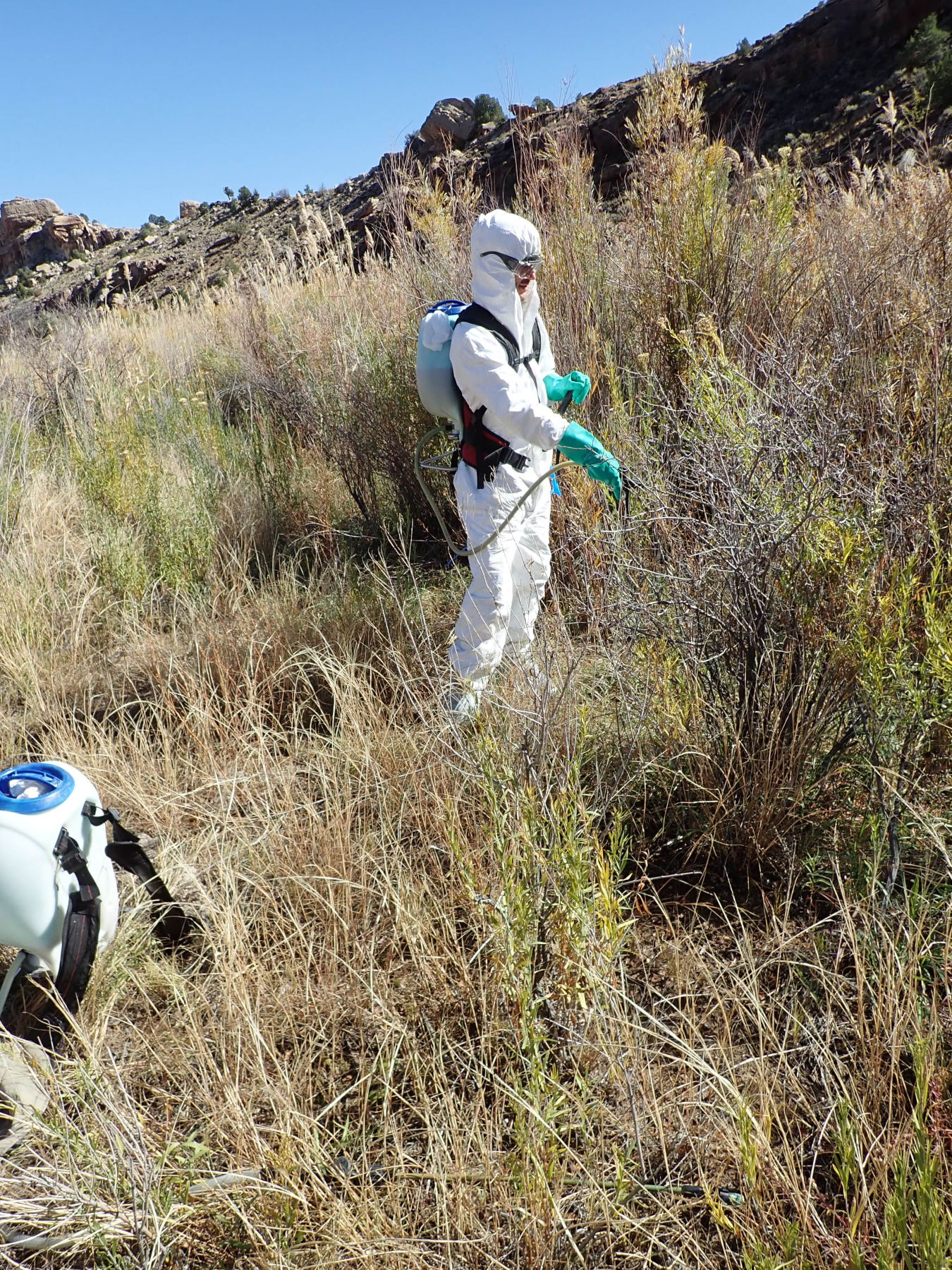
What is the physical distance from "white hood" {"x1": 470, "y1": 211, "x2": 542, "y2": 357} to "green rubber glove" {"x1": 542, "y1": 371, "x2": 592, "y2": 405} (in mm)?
272

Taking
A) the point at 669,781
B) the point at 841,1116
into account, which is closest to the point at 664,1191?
the point at 841,1116

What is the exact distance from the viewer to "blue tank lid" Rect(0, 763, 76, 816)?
1.87 meters

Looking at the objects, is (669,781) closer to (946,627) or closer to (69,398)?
(946,627)

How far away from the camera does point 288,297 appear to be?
21.4 ft

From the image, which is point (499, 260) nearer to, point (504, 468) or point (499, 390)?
point (499, 390)

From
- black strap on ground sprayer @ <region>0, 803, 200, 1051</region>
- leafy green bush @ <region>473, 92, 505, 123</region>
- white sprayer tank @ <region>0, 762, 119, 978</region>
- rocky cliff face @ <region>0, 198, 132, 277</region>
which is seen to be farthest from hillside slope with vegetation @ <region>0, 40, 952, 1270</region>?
rocky cliff face @ <region>0, 198, 132, 277</region>

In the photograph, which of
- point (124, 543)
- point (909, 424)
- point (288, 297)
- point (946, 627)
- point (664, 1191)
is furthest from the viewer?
point (288, 297)

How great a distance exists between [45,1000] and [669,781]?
5.71 ft

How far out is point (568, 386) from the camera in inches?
120

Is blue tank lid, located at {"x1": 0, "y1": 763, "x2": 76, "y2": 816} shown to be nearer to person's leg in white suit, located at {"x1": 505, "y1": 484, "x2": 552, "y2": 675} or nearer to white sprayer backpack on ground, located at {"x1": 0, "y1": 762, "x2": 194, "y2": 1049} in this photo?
white sprayer backpack on ground, located at {"x1": 0, "y1": 762, "x2": 194, "y2": 1049}

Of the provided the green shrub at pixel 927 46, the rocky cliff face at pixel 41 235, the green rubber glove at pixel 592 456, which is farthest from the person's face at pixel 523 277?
the rocky cliff face at pixel 41 235

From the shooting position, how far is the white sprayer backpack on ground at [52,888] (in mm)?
1812

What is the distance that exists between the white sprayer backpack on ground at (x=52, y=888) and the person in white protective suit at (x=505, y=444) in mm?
1095

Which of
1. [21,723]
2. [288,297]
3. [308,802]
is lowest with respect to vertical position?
[308,802]
